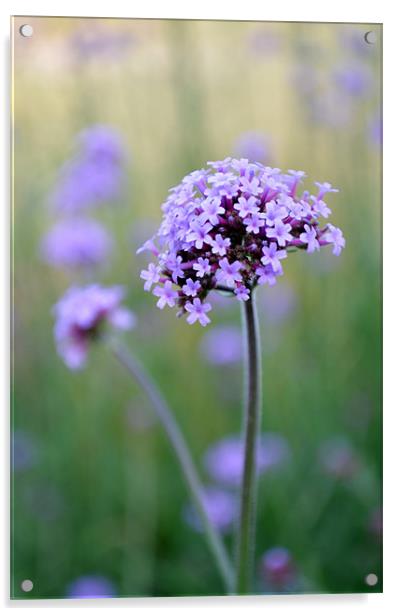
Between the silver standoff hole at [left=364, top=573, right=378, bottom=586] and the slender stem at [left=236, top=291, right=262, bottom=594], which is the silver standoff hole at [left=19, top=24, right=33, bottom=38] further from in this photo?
the silver standoff hole at [left=364, top=573, right=378, bottom=586]

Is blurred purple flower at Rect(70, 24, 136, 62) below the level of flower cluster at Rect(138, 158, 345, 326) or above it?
above

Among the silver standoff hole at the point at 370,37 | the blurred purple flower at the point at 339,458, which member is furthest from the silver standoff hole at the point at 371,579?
the silver standoff hole at the point at 370,37

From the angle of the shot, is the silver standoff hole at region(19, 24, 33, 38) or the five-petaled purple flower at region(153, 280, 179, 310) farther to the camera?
the silver standoff hole at region(19, 24, 33, 38)

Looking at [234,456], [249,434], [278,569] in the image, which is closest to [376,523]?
[278,569]

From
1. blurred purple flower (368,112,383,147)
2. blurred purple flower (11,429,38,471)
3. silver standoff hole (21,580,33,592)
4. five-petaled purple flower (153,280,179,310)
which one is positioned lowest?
silver standoff hole (21,580,33,592)

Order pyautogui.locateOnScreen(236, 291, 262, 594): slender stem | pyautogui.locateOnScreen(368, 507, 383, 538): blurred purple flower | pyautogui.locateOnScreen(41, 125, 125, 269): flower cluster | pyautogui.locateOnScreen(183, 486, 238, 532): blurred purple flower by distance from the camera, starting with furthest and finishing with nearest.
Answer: pyautogui.locateOnScreen(183, 486, 238, 532): blurred purple flower < pyautogui.locateOnScreen(41, 125, 125, 269): flower cluster < pyautogui.locateOnScreen(368, 507, 383, 538): blurred purple flower < pyautogui.locateOnScreen(236, 291, 262, 594): slender stem

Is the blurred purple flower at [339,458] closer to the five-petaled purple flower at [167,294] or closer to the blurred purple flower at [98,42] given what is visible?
the five-petaled purple flower at [167,294]

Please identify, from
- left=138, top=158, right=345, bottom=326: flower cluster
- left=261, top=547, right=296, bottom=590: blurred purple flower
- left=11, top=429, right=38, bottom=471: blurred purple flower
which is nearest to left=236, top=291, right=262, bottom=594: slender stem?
left=138, top=158, right=345, bottom=326: flower cluster

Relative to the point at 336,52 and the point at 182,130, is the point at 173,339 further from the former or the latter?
the point at 336,52
